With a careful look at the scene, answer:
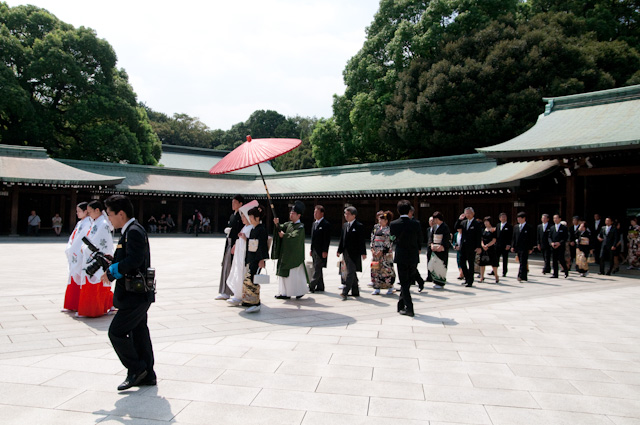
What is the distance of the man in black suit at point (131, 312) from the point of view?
3.54 m

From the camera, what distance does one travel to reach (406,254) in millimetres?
6324

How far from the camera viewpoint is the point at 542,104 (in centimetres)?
2244

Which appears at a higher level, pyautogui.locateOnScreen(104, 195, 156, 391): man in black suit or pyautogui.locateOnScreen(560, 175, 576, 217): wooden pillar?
pyautogui.locateOnScreen(560, 175, 576, 217): wooden pillar

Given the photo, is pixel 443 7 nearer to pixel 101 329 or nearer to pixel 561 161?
pixel 561 161

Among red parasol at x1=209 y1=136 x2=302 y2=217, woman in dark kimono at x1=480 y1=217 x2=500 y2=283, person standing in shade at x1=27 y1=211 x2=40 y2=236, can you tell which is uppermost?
red parasol at x1=209 y1=136 x2=302 y2=217

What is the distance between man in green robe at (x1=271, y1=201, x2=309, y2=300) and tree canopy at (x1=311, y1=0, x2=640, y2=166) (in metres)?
18.6

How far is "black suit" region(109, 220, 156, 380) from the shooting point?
3.54 m

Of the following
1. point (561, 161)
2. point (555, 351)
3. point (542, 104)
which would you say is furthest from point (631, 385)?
point (542, 104)

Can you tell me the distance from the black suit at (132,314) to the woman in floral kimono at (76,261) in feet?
8.96

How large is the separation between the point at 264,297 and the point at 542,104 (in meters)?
20.1

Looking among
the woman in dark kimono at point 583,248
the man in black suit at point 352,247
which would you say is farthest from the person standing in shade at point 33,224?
the woman in dark kimono at point 583,248

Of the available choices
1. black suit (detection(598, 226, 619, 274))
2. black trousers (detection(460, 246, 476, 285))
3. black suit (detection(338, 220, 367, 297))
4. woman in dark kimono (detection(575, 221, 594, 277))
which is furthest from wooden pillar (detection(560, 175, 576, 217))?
black suit (detection(338, 220, 367, 297))

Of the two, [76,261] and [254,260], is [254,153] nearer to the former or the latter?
[254,260]

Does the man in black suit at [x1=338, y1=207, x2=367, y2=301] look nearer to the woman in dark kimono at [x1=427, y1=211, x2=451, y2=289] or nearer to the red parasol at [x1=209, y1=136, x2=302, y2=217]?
the red parasol at [x1=209, y1=136, x2=302, y2=217]
